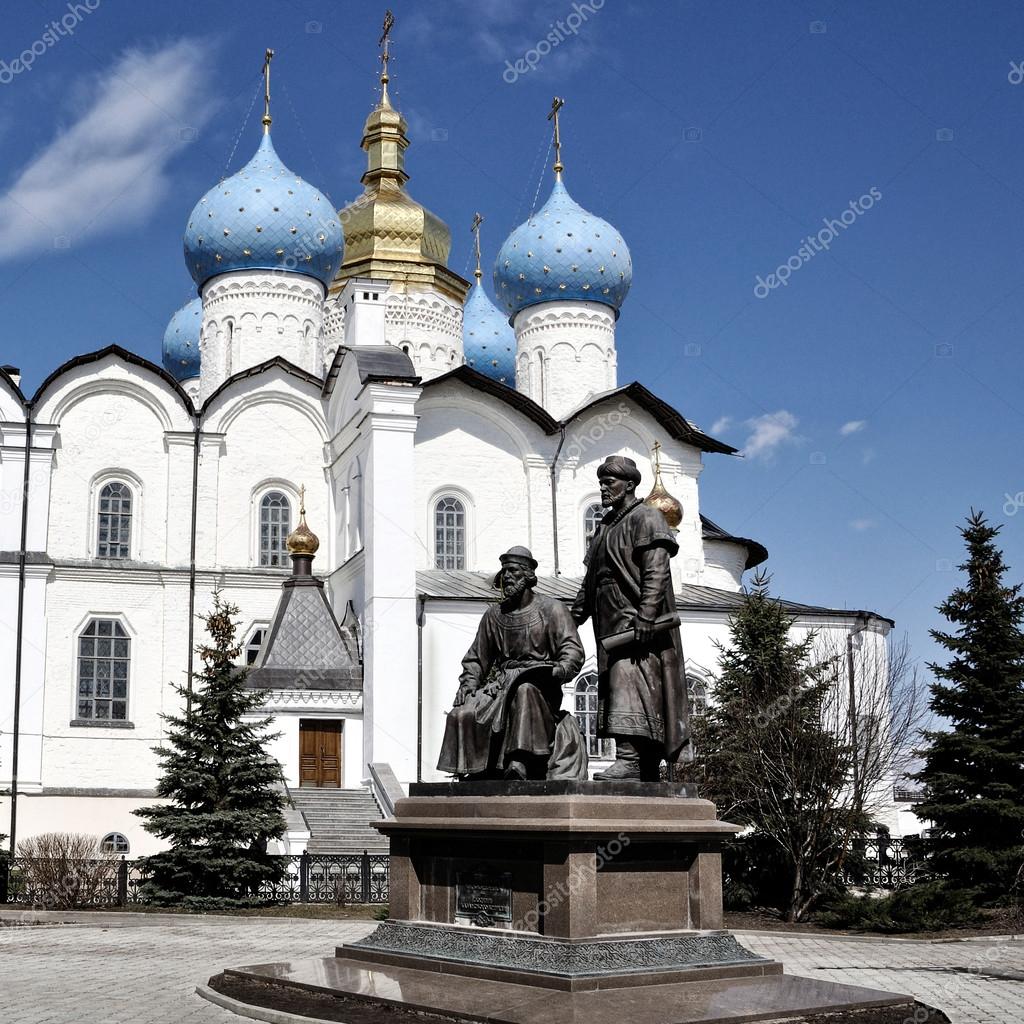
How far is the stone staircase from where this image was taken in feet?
64.5

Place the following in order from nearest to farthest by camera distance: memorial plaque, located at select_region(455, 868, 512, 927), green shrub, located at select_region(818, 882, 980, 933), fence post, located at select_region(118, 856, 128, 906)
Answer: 1. memorial plaque, located at select_region(455, 868, 512, 927)
2. green shrub, located at select_region(818, 882, 980, 933)
3. fence post, located at select_region(118, 856, 128, 906)

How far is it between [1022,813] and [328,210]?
19.7 meters

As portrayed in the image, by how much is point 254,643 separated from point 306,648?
2.12 m

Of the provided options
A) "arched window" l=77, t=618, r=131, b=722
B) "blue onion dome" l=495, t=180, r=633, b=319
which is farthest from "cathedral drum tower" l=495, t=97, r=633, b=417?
"arched window" l=77, t=618, r=131, b=722

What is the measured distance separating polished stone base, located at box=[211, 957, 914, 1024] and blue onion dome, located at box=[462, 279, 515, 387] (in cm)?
2874

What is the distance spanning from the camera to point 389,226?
33625mm

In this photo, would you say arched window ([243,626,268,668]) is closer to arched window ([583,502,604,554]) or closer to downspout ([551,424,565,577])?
downspout ([551,424,565,577])

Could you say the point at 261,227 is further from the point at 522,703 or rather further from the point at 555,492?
the point at 522,703

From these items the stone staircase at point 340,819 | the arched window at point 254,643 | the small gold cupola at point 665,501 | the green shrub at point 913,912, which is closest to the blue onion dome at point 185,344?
the arched window at point 254,643

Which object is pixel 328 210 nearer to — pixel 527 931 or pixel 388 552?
pixel 388 552

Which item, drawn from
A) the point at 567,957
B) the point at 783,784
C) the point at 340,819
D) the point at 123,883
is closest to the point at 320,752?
the point at 340,819

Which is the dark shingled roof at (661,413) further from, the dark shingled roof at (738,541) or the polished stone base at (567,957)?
the polished stone base at (567,957)

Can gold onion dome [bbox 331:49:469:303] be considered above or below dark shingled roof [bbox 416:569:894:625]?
above

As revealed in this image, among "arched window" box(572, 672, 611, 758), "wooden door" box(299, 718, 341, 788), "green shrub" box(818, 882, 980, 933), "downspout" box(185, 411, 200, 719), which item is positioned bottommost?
"green shrub" box(818, 882, 980, 933)
